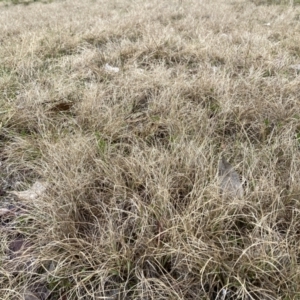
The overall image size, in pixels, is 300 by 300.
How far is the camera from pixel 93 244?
146 cm

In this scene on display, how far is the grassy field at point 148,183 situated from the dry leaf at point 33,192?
12mm

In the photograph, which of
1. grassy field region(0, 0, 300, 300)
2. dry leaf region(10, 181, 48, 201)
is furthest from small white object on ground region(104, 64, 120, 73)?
dry leaf region(10, 181, 48, 201)

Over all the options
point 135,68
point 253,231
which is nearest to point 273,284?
point 253,231

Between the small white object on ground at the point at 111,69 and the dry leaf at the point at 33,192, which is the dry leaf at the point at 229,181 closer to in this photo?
the dry leaf at the point at 33,192

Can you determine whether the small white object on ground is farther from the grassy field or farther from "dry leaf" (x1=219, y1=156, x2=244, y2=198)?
"dry leaf" (x1=219, y1=156, x2=244, y2=198)

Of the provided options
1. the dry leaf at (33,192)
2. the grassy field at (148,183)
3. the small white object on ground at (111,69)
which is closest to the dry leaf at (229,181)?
the grassy field at (148,183)

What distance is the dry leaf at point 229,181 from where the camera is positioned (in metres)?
1.60

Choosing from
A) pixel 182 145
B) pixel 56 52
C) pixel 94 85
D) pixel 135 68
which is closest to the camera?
Answer: pixel 182 145

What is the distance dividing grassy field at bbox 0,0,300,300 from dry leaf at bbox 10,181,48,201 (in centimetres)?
1

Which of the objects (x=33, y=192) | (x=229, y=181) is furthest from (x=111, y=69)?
(x=229, y=181)

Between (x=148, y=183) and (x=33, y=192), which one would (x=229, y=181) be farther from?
(x=33, y=192)

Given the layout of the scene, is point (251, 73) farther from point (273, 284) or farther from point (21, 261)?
point (21, 261)

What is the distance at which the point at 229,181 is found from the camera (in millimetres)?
1691

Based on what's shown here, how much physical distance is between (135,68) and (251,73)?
3.81 feet
